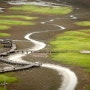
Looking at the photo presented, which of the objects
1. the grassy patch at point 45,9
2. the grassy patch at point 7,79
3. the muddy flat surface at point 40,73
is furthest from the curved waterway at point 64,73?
the grassy patch at point 45,9

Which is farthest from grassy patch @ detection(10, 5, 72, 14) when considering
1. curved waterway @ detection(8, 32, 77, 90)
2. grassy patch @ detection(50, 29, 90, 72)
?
curved waterway @ detection(8, 32, 77, 90)

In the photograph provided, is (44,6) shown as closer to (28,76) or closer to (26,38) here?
(26,38)

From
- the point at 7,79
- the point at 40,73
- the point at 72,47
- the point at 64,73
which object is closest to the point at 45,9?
the point at 72,47

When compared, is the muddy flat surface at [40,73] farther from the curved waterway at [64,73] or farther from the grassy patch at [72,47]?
the grassy patch at [72,47]

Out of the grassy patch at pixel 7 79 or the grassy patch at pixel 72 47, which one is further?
the grassy patch at pixel 72 47

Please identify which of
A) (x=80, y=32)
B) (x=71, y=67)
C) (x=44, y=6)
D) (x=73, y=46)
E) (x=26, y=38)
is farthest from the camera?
(x=44, y=6)

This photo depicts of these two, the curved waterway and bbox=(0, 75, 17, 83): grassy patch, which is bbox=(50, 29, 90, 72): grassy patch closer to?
the curved waterway

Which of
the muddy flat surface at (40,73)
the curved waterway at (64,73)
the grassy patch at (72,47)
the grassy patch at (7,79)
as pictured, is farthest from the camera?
the grassy patch at (72,47)

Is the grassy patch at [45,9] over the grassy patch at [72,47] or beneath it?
beneath

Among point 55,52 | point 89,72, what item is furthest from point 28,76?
point 55,52
